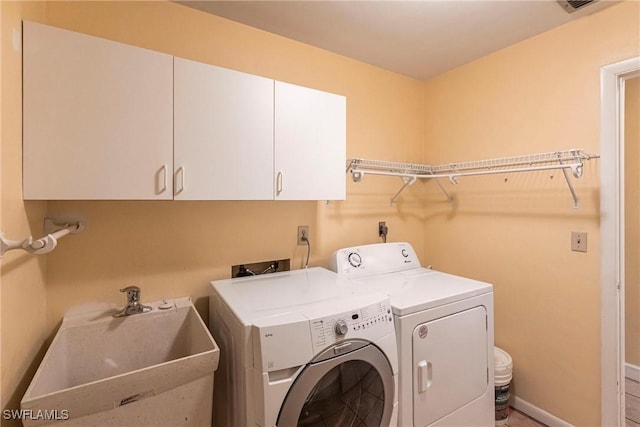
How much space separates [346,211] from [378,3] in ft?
4.26

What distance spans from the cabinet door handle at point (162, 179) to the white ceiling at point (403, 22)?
1003mm

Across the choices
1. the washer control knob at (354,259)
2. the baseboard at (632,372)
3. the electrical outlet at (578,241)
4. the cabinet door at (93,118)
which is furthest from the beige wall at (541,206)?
the cabinet door at (93,118)

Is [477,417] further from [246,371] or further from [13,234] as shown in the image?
[13,234]

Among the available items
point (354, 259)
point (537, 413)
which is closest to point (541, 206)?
point (354, 259)

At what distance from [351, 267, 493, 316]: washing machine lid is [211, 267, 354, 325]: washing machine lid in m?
0.21

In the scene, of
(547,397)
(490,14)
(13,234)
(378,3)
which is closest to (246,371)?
(13,234)

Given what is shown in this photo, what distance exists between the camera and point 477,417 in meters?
1.70

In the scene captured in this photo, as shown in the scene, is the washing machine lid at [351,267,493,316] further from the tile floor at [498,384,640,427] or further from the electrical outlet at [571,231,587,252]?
the tile floor at [498,384,640,427]

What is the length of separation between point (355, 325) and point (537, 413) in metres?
1.71

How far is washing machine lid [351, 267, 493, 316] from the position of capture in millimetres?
1498

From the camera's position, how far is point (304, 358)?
1159 millimetres

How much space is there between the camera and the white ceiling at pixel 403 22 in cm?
168

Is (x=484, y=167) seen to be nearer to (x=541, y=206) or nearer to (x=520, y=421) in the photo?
(x=541, y=206)

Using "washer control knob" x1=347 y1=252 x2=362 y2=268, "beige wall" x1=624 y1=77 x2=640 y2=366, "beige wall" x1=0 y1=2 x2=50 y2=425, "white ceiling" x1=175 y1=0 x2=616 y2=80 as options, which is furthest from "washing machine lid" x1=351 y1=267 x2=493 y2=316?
"beige wall" x1=624 y1=77 x2=640 y2=366
